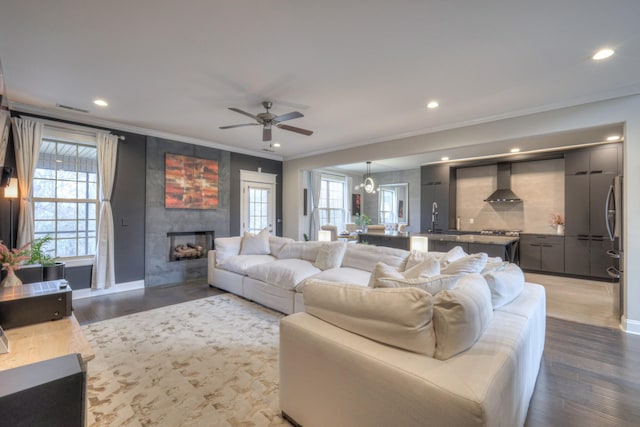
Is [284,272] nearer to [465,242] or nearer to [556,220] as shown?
[465,242]

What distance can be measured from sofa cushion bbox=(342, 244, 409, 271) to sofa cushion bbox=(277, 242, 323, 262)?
487 mm

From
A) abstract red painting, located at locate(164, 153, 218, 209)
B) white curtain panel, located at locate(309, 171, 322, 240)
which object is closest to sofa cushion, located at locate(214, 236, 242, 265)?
abstract red painting, located at locate(164, 153, 218, 209)

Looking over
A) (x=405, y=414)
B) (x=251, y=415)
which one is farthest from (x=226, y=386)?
(x=405, y=414)

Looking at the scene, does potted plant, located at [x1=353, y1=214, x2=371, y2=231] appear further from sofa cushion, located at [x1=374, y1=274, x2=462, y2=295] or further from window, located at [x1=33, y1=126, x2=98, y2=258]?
sofa cushion, located at [x1=374, y1=274, x2=462, y2=295]

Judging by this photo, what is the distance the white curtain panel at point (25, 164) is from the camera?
3.91m

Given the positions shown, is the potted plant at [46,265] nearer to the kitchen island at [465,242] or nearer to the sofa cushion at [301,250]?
the sofa cushion at [301,250]

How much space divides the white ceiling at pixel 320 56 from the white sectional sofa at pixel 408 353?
190 centimetres

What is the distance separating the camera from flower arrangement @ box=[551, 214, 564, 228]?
20.0 ft

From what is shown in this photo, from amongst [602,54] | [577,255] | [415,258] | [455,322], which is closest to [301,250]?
[415,258]

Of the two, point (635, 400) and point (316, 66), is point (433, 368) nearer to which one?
point (635, 400)

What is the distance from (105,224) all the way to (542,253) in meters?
8.25

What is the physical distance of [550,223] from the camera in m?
6.37

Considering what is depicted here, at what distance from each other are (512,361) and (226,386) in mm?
1889

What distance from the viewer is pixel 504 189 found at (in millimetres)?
6801
